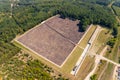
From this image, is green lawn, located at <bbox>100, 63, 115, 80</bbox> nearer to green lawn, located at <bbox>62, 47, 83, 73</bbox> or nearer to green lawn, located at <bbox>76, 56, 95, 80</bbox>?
green lawn, located at <bbox>76, 56, 95, 80</bbox>

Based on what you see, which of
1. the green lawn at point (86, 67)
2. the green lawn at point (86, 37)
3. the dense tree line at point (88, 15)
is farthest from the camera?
the dense tree line at point (88, 15)

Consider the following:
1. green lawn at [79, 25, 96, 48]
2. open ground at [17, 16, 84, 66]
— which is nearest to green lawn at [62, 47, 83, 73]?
open ground at [17, 16, 84, 66]

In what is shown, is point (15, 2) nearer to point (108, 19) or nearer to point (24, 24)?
point (24, 24)

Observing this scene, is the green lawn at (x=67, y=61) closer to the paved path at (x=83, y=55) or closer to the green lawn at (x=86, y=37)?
the paved path at (x=83, y=55)

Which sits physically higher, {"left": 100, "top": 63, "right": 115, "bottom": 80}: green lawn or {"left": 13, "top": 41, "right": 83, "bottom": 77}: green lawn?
{"left": 13, "top": 41, "right": 83, "bottom": 77}: green lawn

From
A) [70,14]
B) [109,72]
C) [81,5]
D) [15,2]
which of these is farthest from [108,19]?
[15,2]

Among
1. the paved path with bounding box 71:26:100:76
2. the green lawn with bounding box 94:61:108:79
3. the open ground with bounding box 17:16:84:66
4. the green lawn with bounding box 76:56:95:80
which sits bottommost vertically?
the green lawn with bounding box 94:61:108:79

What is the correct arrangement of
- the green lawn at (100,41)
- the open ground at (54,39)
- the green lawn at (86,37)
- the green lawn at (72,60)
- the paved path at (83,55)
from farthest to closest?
the green lawn at (86,37) < the green lawn at (100,41) < the open ground at (54,39) < the green lawn at (72,60) < the paved path at (83,55)

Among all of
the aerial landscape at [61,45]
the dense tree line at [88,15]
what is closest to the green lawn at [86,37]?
the aerial landscape at [61,45]


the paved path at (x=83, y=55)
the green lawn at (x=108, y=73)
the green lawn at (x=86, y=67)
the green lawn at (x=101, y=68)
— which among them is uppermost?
the paved path at (x=83, y=55)
